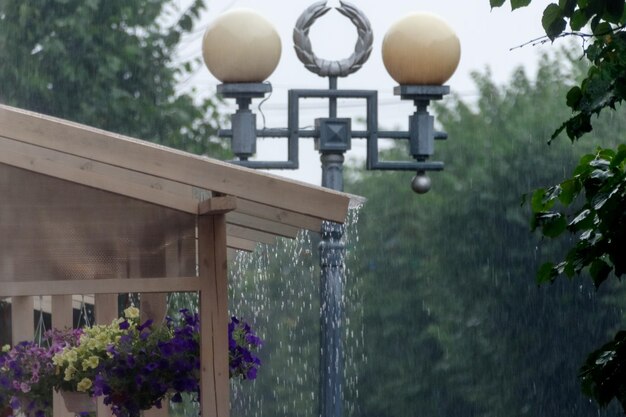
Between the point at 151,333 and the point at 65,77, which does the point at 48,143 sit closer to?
the point at 151,333

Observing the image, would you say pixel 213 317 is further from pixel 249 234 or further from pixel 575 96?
pixel 575 96

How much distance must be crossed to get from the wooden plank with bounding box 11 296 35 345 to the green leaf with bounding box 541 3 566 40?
14.5 feet

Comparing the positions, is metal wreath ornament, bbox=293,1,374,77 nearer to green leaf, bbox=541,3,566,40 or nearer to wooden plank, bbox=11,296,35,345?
wooden plank, bbox=11,296,35,345

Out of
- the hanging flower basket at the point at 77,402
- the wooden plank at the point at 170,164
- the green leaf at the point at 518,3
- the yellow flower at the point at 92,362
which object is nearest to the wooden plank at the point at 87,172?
the wooden plank at the point at 170,164

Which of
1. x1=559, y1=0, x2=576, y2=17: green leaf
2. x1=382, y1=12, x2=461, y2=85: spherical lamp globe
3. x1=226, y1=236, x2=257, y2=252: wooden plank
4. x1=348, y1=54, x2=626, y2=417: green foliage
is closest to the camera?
x1=559, y1=0, x2=576, y2=17: green leaf

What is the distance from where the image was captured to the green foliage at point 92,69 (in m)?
18.3

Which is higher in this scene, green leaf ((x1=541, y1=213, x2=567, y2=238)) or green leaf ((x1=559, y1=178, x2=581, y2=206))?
green leaf ((x1=559, y1=178, x2=581, y2=206))

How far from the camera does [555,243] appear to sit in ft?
49.9

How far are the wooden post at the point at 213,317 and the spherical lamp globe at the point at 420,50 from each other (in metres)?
2.44

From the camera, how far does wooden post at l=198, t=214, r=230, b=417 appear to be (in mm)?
6312

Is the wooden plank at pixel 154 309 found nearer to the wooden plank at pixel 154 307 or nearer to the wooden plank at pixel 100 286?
the wooden plank at pixel 154 307

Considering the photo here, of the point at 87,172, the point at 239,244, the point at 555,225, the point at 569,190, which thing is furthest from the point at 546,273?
the point at 239,244

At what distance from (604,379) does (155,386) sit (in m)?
2.48

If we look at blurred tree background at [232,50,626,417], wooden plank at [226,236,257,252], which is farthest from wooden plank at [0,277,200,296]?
blurred tree background at [232,50,626,417]
